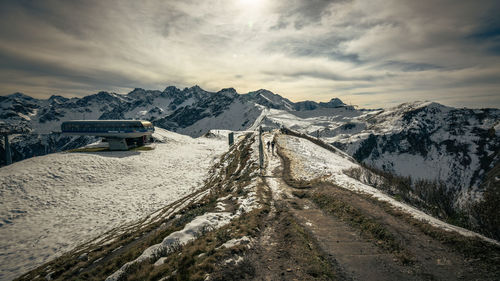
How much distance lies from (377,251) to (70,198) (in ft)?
122

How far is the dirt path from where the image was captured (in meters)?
8.73

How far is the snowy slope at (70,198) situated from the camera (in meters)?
19.2

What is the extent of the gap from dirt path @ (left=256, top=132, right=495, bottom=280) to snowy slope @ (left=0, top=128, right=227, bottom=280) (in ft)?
69.1

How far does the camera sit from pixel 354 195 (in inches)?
741

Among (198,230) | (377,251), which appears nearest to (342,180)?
(377,251)

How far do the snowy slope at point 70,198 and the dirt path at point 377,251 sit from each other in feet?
69.1

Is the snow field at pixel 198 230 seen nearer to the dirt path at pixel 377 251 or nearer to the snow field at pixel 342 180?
the dirt path at pixel 377 251

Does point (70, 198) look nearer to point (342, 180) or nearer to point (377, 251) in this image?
point (377, 251)

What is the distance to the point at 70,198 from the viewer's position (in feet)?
92.8

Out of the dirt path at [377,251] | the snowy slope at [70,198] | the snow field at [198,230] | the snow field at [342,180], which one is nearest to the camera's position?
the dirt path at [377,251]

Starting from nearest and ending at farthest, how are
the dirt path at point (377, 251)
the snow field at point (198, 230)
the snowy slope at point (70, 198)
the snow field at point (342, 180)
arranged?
the dirt path at point (377, 251)
the snow field at point (198, 230)
the snow field at point (342, 180)
the snowy slope at point (70, 198)

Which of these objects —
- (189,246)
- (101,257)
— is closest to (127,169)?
(101,257)

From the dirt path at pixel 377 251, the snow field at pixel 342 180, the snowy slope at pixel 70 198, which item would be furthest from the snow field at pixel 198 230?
the snowy slope at pixel 70 198

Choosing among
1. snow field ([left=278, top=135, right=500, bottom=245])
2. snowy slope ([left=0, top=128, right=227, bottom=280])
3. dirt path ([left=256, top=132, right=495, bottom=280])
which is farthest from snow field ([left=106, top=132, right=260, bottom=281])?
snowy slope ([left=0, top=128, right=227, bottom=280])
